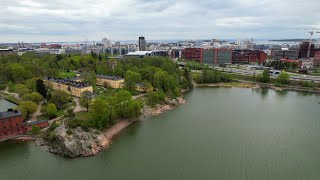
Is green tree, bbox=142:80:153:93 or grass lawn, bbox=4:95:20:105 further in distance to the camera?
green tree, bbox=142:80:153:93

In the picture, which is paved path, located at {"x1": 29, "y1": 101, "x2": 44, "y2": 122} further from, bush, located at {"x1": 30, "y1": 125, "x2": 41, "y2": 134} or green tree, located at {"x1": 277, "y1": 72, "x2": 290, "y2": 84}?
green tree, located at {"x1": 277, "y1": 72, "x2": 290, "y2": 84}

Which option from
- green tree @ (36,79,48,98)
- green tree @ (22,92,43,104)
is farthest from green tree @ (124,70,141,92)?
green tree @ (22,92,43,104)

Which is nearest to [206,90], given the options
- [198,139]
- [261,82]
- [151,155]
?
[261,82]

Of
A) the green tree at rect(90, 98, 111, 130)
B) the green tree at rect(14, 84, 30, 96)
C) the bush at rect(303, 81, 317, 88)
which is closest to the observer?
the green tree at rect(90, 98, 111, 130)

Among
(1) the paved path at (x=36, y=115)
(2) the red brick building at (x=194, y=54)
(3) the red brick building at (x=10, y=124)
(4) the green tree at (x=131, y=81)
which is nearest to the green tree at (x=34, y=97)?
(1) the paved path at (x=36, y=115)

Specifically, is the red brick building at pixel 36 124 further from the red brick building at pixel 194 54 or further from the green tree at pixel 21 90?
the red brick building at pixel 194 54

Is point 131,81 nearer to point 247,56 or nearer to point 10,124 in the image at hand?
point 10,124

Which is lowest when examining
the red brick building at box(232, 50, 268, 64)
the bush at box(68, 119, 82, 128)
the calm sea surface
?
the calm sea surface
